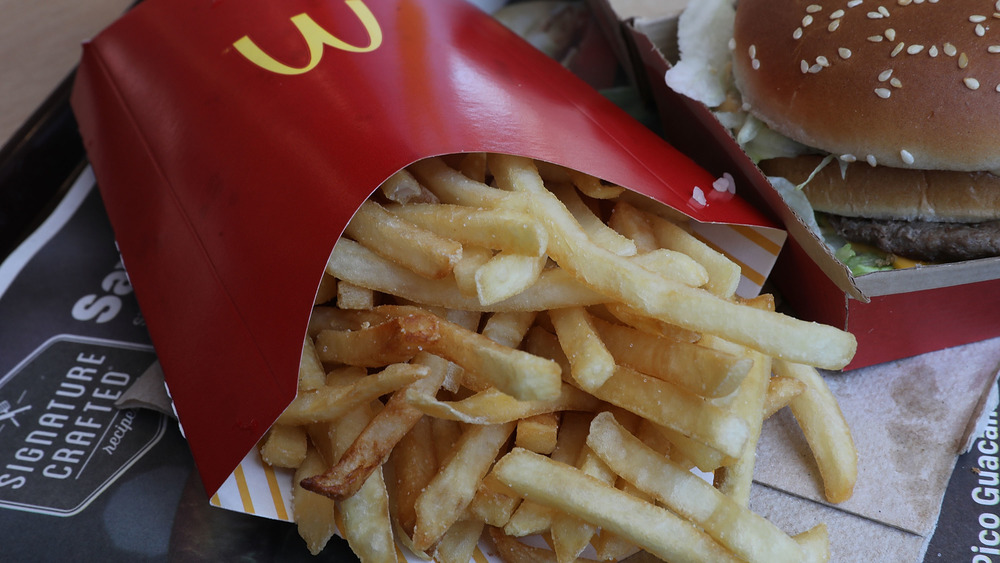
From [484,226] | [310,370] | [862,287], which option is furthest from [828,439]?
[310,370]

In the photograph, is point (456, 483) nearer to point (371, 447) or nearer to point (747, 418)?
point (371, 447)

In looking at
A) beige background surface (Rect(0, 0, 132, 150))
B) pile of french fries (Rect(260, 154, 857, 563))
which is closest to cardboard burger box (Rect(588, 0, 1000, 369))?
pile of french fries (Rect(260, 154, 857, 563))

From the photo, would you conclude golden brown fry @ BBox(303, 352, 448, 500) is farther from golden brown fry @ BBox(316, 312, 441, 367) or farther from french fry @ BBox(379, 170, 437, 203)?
french fry @ BBox(379, 170, 437, 203)

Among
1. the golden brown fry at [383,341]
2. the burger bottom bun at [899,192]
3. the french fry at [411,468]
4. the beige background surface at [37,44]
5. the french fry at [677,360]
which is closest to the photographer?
the french fry at [677,360]

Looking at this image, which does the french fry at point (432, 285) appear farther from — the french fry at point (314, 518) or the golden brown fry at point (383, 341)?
the french fry at point (314, 518)

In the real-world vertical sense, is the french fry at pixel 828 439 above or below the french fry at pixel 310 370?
below

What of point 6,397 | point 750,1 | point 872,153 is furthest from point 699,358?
point 6,397

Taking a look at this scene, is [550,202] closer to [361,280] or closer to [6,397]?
[361,280]

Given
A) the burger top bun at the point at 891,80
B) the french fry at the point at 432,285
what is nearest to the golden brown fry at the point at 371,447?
the french fry at the point at 432,285

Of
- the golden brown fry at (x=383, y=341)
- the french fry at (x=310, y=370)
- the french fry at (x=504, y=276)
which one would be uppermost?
the french fry at (x=504, y=276)
